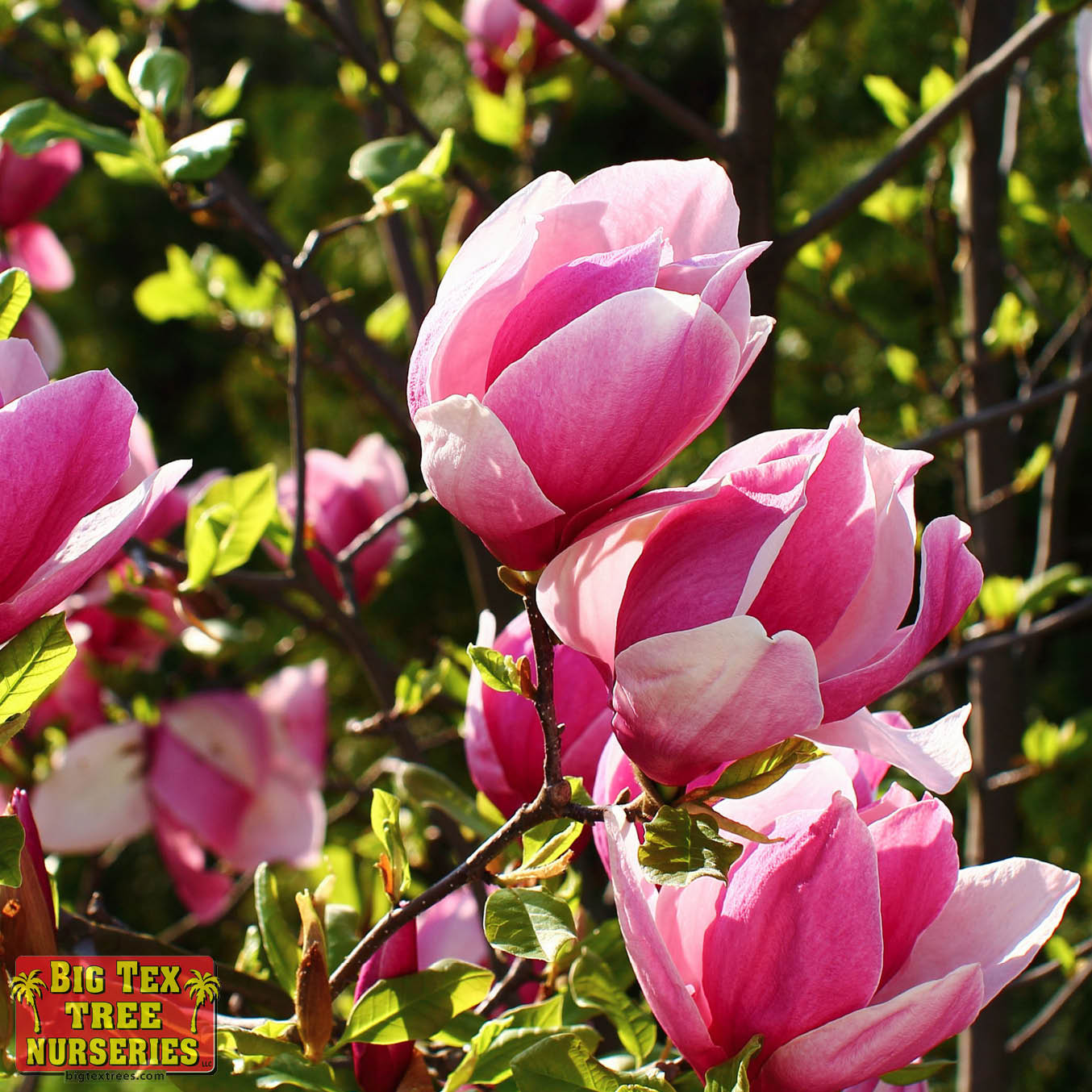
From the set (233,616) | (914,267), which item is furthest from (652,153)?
(233,616)

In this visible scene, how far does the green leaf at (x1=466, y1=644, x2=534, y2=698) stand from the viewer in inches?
13.1

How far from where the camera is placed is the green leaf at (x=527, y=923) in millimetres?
333

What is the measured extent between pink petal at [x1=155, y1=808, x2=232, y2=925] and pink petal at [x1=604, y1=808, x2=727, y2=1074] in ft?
2.15

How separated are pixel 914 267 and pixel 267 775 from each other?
2.06 metres

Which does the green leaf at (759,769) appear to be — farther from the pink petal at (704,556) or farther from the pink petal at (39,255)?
the pink petal at (39,255)

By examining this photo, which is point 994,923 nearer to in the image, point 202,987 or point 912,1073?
point 912,1073

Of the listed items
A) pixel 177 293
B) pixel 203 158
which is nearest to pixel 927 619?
pixel 203 158

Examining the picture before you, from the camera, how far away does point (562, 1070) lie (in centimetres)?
34

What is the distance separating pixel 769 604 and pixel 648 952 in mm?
104

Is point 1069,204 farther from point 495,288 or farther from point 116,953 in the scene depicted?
point 116,953

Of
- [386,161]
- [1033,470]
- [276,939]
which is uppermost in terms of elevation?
[386,161]

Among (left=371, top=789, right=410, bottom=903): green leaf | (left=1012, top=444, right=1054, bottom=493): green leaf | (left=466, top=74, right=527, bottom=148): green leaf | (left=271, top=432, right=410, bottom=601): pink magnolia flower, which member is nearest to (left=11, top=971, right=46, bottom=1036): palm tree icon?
(left=371, top=789, right=410, bottom=903): green leaf

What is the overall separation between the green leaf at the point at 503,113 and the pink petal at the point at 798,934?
2.70 ft

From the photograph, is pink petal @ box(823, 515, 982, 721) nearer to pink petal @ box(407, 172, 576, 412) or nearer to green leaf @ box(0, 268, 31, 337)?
pink petal @ box(407, 172, 576, 412)
